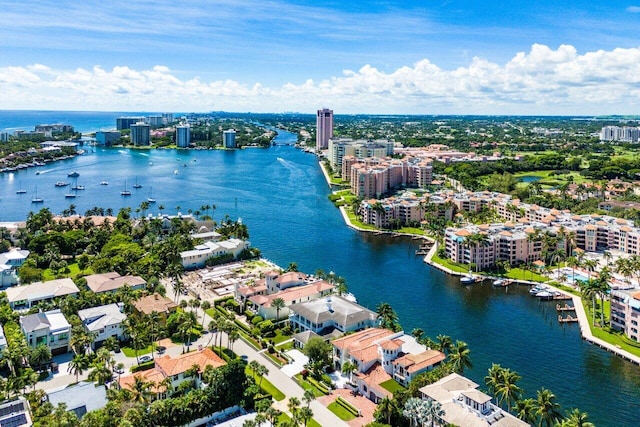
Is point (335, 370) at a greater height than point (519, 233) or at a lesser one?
lesser

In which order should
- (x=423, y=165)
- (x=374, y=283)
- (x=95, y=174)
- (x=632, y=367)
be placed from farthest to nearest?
(x=95, y=174) < (x=423, y=165) < (x=374, y=283) < (x=632, y=367)

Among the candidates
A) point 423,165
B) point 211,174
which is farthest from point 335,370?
point 211,174

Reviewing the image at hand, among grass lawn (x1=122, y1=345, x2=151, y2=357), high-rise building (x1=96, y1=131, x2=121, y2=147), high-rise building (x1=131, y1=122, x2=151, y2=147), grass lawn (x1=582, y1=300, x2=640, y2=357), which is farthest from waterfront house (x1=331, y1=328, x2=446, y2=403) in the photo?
high-rise building (x1=96, y1=131, x2=121, y2=147)

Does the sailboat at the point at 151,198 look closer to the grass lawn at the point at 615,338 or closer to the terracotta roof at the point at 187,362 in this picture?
the terracotta roof at the point at 187,362

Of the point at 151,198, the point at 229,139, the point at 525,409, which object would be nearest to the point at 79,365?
the point at 525,409

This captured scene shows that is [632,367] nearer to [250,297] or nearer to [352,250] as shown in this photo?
[250,297]

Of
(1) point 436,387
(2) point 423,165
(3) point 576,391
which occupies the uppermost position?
(2) point 423,165

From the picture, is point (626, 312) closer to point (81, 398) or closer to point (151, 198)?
point (81, 398)
